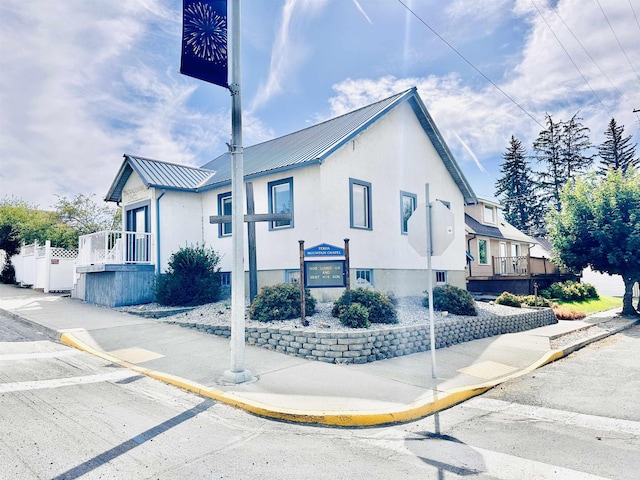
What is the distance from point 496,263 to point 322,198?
1922 centimetres

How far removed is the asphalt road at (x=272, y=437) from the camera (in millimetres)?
4207

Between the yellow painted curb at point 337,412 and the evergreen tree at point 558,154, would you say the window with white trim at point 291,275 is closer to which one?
the yellow painted curb at point 337,412

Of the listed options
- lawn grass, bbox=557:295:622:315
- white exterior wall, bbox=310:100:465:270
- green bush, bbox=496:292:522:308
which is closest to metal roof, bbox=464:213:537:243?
lawn grass, bbox=557:295:622:315

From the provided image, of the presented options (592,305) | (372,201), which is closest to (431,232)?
(372,201)

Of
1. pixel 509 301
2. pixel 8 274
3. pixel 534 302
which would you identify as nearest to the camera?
pixel 509 301

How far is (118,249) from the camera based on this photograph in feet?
48.3

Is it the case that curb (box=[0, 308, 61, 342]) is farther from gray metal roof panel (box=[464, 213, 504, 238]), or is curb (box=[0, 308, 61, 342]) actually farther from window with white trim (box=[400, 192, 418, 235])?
gray metal roof panel (box=[464, 213, 504, 238])

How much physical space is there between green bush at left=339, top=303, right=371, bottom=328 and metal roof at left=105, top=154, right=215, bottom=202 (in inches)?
355

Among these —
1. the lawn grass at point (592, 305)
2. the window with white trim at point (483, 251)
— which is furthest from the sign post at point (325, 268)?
the window with white trim at point (483, 251)

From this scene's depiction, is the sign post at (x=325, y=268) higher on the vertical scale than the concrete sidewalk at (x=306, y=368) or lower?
higher

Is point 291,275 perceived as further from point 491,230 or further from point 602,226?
point 491,230

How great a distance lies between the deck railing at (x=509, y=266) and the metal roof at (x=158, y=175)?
19.0 m

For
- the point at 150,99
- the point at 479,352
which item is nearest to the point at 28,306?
the point at 150,99

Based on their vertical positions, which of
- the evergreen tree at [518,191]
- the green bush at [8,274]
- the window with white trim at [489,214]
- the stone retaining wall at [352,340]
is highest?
the evergreen tree at [518,191]
